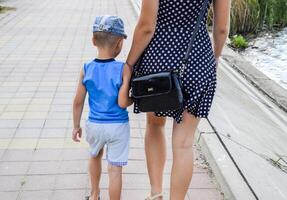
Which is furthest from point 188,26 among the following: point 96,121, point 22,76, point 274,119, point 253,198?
point 22,76

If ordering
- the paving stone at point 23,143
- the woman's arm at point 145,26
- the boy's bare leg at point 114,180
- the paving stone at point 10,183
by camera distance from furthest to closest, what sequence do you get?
the paving stone at point 23,143 < the paving stone at point 10,183 < the boy's bare leg at point 114,180 < the woman's arm at point 145,26

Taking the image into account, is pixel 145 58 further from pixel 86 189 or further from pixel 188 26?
pixel 86 189

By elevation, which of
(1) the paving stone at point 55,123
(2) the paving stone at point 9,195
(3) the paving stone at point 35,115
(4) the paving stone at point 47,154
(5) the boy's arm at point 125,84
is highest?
(5) the boy's arm at point 125,84

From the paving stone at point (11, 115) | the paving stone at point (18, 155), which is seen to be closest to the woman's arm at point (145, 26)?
the paving stone at point (18, 155)

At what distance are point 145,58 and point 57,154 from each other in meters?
1.85

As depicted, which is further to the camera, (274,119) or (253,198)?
(274,119)

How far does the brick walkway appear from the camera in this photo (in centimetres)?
356

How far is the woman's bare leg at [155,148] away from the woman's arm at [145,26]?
1.77ft

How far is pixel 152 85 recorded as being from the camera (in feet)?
8.50

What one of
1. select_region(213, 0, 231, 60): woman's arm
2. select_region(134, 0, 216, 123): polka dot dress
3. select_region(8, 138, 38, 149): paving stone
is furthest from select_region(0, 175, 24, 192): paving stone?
select_region(213, 0, 231, 60): woman's arm

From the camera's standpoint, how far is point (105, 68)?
2.75 metres

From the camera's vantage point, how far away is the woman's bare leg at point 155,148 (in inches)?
119

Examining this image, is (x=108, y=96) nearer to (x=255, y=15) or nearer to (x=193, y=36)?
(x=193, y=36)

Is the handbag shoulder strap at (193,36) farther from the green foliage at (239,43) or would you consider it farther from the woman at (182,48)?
the green foliage at (239,43)
